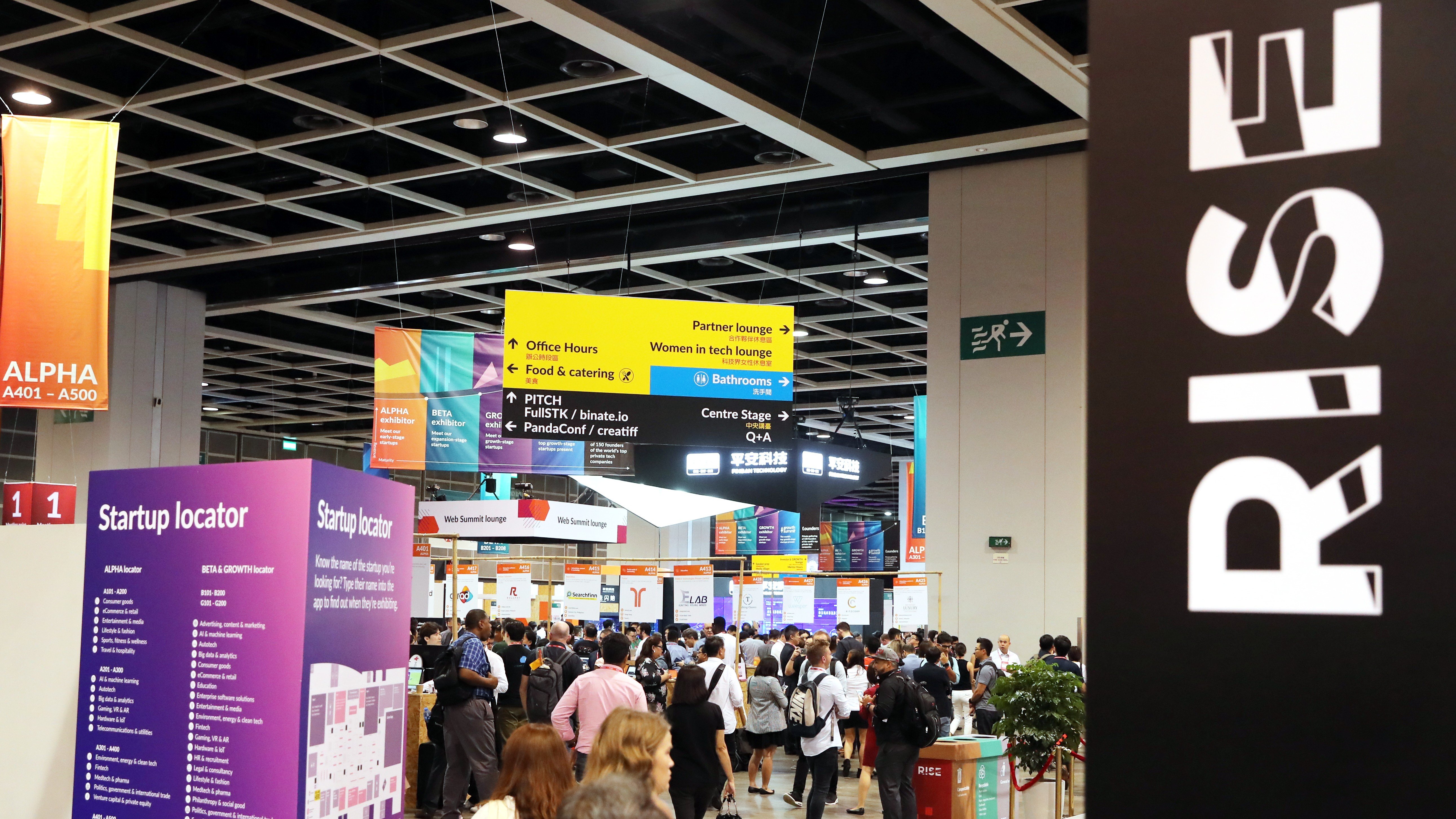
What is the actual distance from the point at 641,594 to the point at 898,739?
8.91 metres

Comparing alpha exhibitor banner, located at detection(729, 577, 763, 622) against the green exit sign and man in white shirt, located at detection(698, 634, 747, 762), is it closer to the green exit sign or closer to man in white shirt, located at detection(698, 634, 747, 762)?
the green exit sign

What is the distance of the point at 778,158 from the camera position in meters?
11.5

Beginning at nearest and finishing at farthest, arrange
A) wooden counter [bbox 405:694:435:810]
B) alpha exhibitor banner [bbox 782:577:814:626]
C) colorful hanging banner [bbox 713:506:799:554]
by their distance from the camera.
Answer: wooden counter [bbox 405:694:435:810] < alpha exhibitor banner [bbox 782:577:814:626] < colorful hanging banner [bbox 713:506:799:554]

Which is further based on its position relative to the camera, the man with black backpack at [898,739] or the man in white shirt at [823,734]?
the man in white shirt at [823,734]

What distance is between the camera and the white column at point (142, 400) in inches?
592

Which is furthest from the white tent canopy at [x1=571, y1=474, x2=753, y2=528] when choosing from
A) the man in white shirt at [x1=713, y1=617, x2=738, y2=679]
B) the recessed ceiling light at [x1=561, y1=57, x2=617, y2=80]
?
the recessed ceiling light at [x1=561, y1=57, x2=617, y2=80]

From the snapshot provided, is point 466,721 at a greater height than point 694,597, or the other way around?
point 694,597

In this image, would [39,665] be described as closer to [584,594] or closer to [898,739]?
[898,739]

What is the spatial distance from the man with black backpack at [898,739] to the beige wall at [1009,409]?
2.87 metres

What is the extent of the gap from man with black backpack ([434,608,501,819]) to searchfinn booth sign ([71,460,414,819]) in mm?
4666

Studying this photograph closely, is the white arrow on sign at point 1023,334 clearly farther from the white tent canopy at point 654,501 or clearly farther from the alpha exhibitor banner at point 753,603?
the white tent canopy at point 654,501

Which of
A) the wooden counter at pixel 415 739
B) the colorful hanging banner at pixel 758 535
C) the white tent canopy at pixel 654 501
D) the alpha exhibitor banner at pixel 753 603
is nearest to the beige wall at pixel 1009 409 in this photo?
the wooden counter at pixel 415 739

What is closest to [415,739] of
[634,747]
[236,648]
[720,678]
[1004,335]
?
[720,678]

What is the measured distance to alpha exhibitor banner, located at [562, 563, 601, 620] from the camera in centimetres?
1714
